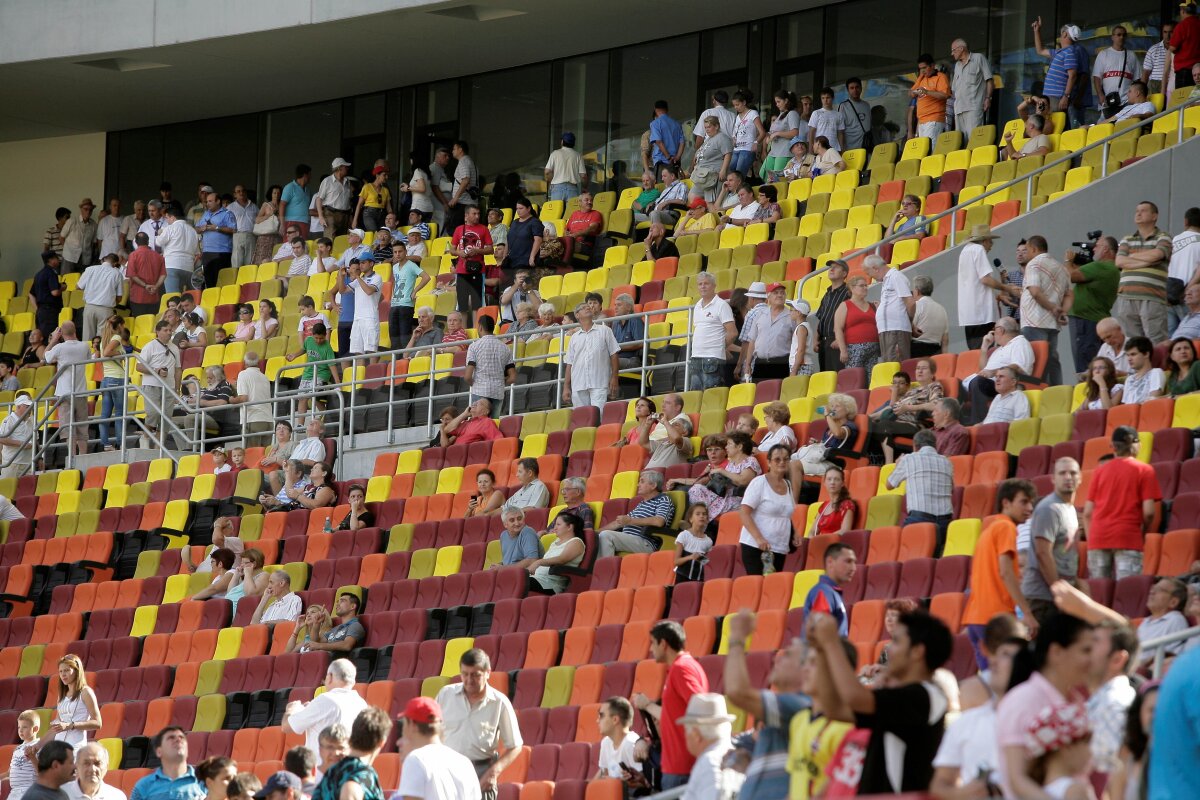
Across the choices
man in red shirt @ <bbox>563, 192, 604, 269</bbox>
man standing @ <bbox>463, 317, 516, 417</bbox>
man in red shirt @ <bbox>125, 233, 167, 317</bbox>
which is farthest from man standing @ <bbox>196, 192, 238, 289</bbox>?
man standing @ <bbox>463, 317, 516, 417</bbox>

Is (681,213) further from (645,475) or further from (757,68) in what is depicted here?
(645,475)

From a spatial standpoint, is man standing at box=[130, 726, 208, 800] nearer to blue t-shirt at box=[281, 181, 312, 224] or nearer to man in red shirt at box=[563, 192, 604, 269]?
man in red shirt at box=[563, 192, 604, 269]

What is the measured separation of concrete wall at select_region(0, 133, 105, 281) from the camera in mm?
24531

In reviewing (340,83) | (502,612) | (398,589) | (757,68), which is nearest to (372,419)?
(398,589)

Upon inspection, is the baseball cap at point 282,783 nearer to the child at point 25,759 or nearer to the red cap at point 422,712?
the red cap at point 422,712

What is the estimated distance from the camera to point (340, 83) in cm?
2236

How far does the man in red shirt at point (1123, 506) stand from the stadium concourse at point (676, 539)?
0.05 ft

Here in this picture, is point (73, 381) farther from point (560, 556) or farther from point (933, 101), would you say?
point (933, 101)

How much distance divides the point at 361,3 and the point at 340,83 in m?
3.29

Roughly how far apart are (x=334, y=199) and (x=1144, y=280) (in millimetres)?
11120

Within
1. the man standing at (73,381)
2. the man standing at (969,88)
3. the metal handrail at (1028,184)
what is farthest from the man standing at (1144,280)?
the man standing at (73,381)

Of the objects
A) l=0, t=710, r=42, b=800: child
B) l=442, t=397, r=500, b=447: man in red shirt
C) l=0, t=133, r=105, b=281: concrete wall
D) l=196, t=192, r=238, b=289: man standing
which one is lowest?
l=0, t=710, r=42, b=800: child

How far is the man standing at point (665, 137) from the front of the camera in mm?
18812

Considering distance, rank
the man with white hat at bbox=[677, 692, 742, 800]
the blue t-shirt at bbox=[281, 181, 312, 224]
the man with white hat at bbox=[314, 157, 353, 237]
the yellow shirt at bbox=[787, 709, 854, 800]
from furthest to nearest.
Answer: the blue t-shirt at bbox=[281, 181, 312, 224], the man with white hat at bbox=[314, 157, 353, 237], the man with white hat at bbox=[677, 692, 742, 800], the yellow shirt at bbox=[787, 709, 854, 800]
